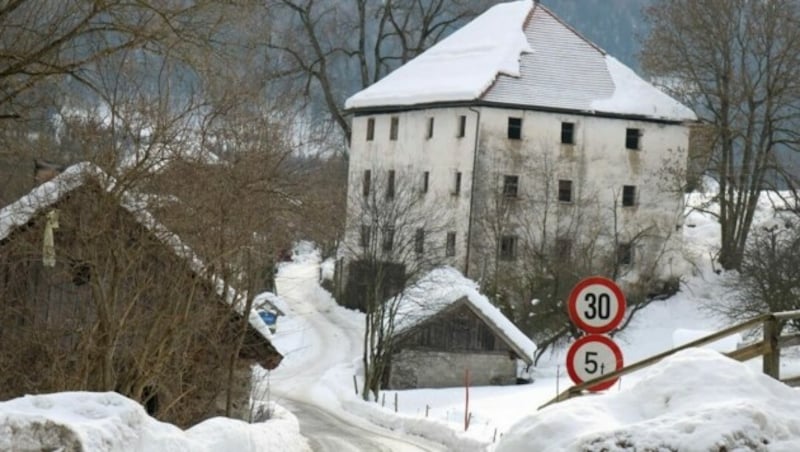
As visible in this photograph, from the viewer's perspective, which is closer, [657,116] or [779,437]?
[779,437]

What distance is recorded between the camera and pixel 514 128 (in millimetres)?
63500

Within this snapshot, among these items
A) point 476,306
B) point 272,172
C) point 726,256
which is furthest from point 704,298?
point 272,172

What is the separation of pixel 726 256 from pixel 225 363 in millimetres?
44868

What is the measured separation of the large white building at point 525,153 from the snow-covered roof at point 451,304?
6902 millimetres

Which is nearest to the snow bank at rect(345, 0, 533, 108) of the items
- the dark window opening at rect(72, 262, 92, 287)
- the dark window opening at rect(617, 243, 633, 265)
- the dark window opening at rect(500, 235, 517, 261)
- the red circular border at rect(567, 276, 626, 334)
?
the dark window opening at rect(500, 235, 517, 261)

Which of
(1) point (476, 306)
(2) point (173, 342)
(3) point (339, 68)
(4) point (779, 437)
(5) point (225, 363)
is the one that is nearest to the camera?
(4) point (779, 437)

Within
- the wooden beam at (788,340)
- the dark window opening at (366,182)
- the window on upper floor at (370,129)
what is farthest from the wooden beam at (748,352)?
the window on upper floor at (370,129)

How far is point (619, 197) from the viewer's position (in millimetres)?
65125

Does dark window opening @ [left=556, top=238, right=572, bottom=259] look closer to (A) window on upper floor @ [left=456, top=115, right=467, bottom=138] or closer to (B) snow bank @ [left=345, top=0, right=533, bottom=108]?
(A) window on upper floor @ [left=456, top=115, right=467, bottom=138]

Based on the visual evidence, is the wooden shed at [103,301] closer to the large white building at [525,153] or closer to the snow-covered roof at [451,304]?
the snow-covered roof at [451,304]

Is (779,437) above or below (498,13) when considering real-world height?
below

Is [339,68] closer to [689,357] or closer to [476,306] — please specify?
[476,306]

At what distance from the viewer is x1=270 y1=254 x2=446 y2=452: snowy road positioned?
3766 centimetres

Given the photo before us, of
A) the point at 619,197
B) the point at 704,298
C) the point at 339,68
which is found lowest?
the point at 704,298
